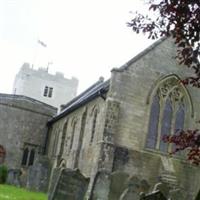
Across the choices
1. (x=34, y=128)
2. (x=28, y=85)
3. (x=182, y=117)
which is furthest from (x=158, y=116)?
(x=28, y=85)

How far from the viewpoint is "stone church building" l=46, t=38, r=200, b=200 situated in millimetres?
24844

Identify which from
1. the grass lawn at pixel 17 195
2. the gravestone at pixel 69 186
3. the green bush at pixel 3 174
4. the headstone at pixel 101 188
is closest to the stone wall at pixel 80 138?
the green bush at pixel 3 174

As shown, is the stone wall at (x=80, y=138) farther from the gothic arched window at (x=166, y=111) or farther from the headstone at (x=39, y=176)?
the gothic arched window at (x=166, y=111)

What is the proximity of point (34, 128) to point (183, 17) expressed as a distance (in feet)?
118

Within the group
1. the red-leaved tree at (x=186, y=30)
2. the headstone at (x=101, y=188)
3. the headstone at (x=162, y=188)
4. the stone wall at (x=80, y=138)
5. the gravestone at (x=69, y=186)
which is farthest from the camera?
the stone wall at (x=80, y=138)

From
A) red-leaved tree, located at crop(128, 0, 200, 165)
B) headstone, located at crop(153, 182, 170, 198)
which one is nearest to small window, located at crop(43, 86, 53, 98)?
headstone, located at crop(153, 182, 170, 198)

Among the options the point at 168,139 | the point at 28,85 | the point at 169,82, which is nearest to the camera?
the point at 168,139

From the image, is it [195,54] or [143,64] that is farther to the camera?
[143,64]

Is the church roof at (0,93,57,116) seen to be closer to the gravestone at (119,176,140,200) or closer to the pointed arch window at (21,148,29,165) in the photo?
the pointed arch window at (21,148,29,165)

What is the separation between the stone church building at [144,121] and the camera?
2484 cm

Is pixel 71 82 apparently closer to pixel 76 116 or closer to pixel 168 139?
pixel 76 116

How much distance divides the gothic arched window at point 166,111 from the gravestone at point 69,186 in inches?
463

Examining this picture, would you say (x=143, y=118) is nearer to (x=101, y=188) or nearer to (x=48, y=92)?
(x=101, y=188)

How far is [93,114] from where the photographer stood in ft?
94.7
